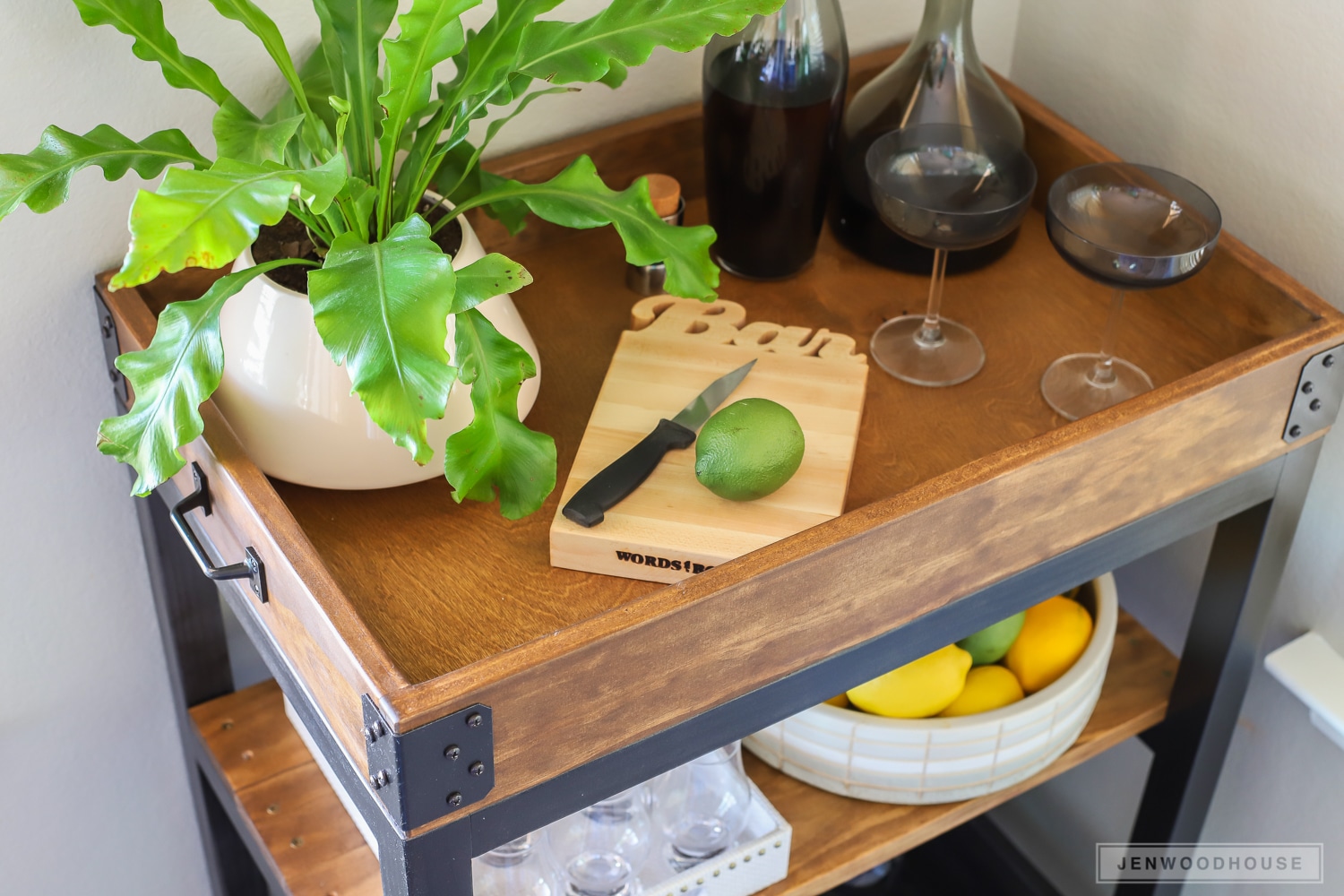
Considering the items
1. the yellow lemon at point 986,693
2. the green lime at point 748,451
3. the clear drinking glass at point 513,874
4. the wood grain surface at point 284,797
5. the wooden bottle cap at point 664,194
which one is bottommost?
the wood grain surface at point 284,797

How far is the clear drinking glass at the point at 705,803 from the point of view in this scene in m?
1.05

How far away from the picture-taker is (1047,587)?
0.97 metres

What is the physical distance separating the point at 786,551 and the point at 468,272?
0.25 meters

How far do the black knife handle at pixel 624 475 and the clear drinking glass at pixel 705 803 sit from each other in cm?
29

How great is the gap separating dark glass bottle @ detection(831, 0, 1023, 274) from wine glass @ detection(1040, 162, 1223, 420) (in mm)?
92

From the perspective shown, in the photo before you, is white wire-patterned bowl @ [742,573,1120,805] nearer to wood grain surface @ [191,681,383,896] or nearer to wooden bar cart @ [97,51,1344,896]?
wooden bar cart @ [97,51,1344,896]

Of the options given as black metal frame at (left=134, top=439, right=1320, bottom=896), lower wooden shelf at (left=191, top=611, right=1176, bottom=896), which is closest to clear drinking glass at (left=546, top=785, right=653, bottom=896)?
lower wooden shelf at (left=191, top=611, right=1176, bottom=896)

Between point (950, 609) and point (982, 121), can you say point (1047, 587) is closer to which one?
point (950, 609)

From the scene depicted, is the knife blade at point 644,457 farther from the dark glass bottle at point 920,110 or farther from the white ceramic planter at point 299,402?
the dark glass bottle at point 920,110

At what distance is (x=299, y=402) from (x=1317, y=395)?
736 mm

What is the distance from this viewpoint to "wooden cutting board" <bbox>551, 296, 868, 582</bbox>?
2.77ft

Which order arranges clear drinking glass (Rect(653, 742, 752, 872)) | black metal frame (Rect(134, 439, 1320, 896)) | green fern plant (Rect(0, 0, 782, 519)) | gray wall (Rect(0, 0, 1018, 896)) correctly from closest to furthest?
green fern plant (Rect(0, 0, 782, 519))
black metal frame (Rect(134, 439, 1320, 896))
gray wall (Rect(0, 0, 1018, 896))
clear drinking glass (Rect(653, 742, 752, 872))
